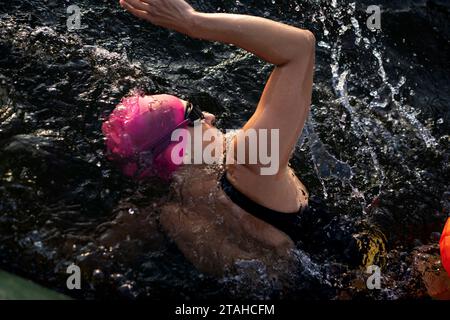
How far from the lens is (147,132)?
9.62ft

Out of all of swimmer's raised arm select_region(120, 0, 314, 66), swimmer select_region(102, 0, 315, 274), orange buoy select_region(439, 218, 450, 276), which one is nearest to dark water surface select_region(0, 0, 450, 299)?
swimmer select_region(102, 0, 315, 274)

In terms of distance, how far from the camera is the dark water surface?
3.08 meters

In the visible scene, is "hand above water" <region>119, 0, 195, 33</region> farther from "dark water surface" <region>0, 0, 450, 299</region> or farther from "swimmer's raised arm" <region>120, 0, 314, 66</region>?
"dark water surface" <region>0, 0, 450, 299</region>

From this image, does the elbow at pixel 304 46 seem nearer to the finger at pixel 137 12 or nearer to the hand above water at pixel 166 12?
the hand above water at pixel 166 12

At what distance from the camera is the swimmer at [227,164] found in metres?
2.77

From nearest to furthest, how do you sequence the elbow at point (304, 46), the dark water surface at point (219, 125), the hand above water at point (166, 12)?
the hand above water at point (166, 12) → the elbow at point (304, 46) → the dark water surface at point (219, 125)

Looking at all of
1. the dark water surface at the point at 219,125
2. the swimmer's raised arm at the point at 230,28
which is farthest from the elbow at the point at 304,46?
the dark water surface at the point at 219,125

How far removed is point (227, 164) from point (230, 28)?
2.25 feet

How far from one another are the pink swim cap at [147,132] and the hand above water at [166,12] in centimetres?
44

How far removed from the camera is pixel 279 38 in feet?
9.06

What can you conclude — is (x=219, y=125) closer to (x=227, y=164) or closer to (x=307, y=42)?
(x=227, y=164)

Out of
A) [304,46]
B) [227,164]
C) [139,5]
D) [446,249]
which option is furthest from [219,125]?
[446,249]

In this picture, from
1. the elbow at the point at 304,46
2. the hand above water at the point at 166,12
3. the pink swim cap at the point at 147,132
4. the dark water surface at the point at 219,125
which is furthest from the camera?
the dark water surface at the point at 219,125
